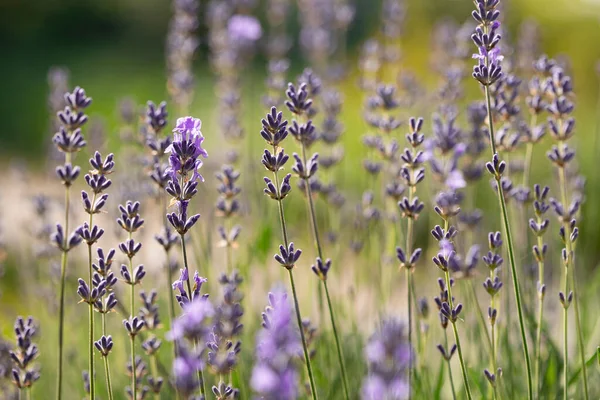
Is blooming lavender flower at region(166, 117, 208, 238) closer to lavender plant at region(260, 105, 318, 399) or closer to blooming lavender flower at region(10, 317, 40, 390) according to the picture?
lavender plant at region(260, 105, 318, 399)

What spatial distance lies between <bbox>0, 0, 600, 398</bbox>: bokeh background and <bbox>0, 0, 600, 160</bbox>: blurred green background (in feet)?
0.11

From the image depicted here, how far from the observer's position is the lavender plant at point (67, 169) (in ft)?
5.57

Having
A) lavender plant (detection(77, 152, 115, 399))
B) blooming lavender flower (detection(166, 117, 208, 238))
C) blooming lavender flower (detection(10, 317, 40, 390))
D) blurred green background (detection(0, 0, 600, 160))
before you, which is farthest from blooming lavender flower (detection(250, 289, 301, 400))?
blurred green background (detection(0, 0, 600, 160))

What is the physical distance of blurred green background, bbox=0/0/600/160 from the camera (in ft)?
40.6

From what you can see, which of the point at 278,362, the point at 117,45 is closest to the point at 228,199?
the point at 278,362

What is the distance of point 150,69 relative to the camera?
776 inches

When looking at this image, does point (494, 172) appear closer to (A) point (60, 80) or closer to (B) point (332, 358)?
(B) point (332, 358)

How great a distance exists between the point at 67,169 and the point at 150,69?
18.7m

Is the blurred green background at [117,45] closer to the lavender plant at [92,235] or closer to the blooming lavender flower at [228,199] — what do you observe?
the blooming lavender flower at [228,199]

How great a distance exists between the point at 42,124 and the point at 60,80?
1235 cm

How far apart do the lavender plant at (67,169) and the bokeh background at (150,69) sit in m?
1.42

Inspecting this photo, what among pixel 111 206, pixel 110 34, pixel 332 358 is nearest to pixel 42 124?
pixel 110 34

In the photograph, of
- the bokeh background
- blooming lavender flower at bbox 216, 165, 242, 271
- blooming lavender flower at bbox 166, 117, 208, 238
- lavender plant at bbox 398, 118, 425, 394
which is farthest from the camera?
the bokeh background

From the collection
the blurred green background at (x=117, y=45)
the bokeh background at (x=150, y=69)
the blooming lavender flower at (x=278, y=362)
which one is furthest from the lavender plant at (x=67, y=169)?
the blurred green background at (x=117, y=45)
